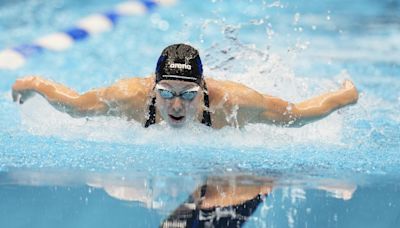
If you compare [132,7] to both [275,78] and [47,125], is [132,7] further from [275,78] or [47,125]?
[47,125]

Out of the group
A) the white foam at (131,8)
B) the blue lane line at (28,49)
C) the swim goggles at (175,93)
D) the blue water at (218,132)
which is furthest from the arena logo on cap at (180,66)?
the white foam at (131,8)

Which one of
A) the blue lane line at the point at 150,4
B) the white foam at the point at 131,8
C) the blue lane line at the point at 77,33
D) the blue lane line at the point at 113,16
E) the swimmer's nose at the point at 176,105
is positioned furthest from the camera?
the blue lane line at the point at 150,4

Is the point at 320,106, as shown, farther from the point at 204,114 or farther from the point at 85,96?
the point at 85,96

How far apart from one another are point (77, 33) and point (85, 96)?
3282 mm

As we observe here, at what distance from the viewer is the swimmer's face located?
3223 millimetres

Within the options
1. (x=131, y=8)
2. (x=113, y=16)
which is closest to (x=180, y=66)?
(x=113, y=16)

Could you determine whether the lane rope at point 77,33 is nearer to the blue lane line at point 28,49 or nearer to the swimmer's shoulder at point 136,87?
the blue lane line at point 28,49

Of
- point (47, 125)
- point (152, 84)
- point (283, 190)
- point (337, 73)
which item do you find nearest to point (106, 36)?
point (337, 73)

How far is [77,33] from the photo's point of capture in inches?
261

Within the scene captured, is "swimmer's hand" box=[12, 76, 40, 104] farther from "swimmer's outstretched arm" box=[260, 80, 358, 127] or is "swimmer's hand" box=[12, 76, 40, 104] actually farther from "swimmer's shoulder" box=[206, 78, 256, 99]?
"swimmer's outstretched arm" box=[260, 80, 358, 127]

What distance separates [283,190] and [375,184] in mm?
451

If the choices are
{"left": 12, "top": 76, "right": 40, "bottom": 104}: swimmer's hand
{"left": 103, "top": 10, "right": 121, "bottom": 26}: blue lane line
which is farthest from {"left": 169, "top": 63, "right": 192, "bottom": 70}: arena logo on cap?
{"left": 103, "top": 10, "right": 121, "bottom": 26}: blue lane line

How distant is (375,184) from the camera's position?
10.5ft

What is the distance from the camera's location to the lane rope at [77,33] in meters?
6.29
